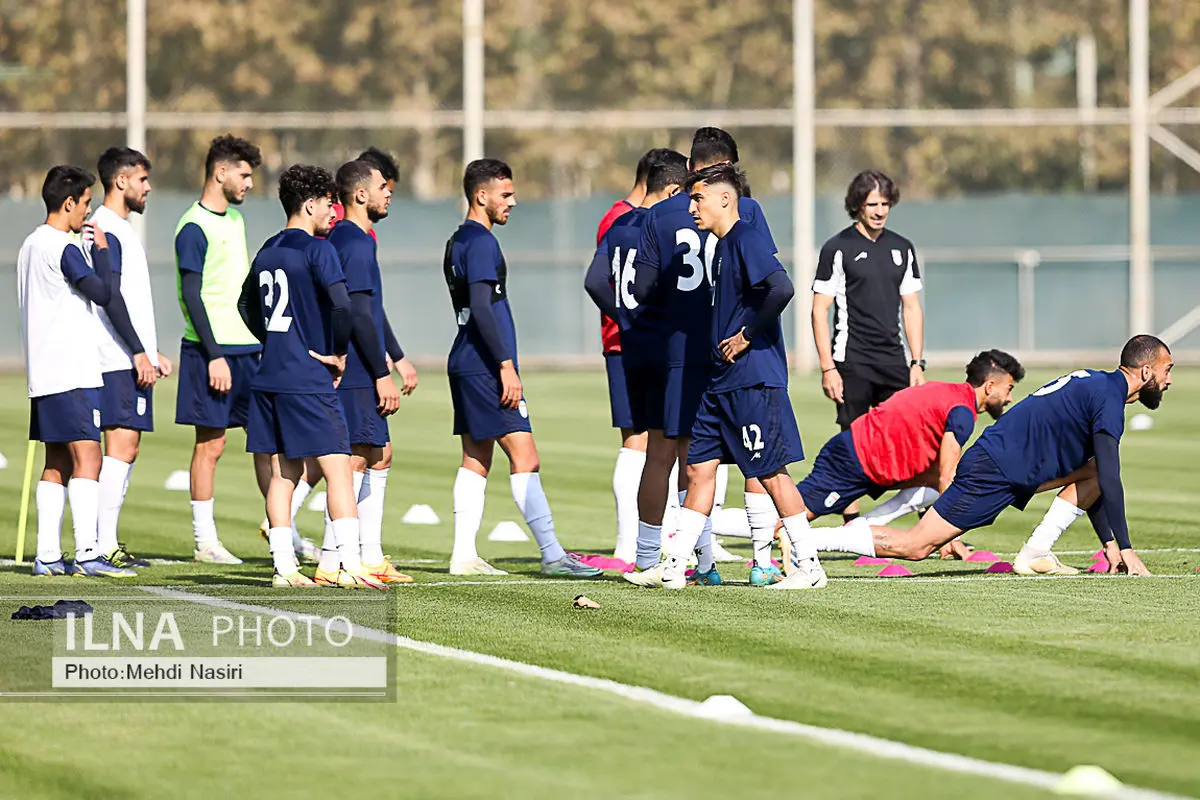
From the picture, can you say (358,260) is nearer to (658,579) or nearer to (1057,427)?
(658,579)

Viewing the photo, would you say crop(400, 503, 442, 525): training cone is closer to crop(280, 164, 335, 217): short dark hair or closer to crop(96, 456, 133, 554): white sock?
crop(96, 456, 133, 554): white sock

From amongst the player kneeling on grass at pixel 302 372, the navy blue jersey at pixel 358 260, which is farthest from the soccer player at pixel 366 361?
the player kneeling on grass at pixel 302 372

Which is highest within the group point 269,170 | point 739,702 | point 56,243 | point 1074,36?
point 1074,36

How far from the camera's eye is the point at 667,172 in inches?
411

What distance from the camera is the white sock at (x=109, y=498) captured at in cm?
1120

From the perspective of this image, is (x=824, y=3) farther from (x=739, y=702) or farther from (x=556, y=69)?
(x=739, y=702)

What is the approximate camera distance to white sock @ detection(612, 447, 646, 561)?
36.7 ft

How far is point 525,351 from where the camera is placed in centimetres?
3566

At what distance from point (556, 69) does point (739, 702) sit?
1174 inches

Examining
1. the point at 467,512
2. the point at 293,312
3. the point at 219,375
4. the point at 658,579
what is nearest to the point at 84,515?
the point at 219,375

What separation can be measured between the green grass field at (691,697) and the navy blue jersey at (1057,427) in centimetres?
59

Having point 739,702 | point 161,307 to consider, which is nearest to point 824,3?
point 161,307

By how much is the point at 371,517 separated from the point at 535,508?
83cm

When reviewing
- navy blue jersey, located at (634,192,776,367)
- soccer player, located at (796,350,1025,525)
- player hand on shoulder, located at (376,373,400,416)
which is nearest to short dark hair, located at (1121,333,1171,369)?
soccer player, located at (796,350,1025,525)
